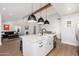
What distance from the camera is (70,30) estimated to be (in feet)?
19.5

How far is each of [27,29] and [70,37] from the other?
338cm

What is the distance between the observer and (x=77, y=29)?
18.1ft

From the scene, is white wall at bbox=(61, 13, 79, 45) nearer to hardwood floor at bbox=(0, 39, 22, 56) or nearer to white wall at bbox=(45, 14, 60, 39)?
white wall at bbox=(45, 14, 60, 39)

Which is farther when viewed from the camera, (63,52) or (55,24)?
(55,24)

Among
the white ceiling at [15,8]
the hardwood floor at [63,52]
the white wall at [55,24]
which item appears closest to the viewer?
the hardwood floor at [63,52]

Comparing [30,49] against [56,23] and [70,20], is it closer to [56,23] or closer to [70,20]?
[70,20]

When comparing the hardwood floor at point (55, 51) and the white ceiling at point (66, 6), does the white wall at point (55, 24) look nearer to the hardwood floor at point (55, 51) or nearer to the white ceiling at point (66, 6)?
the hardwood floor at point (55, 51)

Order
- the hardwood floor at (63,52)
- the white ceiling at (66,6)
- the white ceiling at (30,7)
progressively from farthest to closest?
the hardwood floor at (63,52), the white ceiling at (30,7), the white ceiling at (66,6)

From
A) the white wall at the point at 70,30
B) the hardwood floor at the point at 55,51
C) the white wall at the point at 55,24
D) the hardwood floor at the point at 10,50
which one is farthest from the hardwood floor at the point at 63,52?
the white wall at the point at 55,24

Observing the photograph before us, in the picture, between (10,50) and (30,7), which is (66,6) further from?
(10,50)

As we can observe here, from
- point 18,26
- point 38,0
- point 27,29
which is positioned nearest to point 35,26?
point 27,29

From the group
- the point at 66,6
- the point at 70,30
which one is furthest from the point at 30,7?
the point at 70,30

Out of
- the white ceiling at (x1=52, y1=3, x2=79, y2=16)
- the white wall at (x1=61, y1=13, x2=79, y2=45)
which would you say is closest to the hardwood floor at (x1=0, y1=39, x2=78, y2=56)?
the white wall at (x1=61, y1=13, x2=79, y2=45)

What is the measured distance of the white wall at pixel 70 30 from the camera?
566 cm
